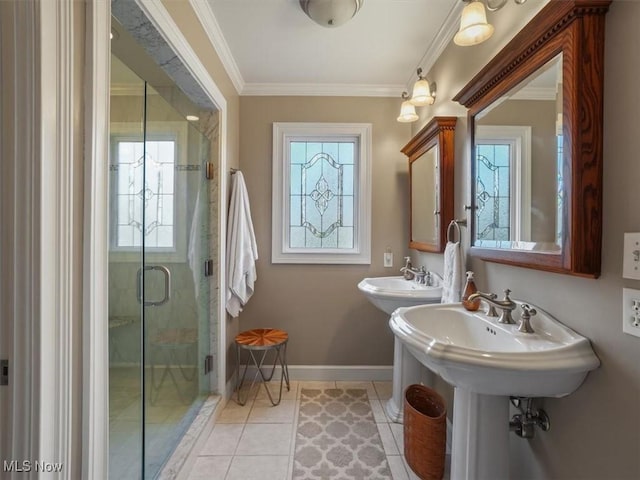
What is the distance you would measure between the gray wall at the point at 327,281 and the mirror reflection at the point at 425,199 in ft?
0.73

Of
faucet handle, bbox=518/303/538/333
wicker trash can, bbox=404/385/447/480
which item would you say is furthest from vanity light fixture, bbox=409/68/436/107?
wicker trash can, bbox=404/385/447/480

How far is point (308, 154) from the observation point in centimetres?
256

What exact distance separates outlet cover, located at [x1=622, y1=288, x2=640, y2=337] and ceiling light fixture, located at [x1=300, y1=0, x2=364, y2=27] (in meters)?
1.66

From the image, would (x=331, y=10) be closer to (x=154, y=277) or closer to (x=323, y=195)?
(x=323, y=195)

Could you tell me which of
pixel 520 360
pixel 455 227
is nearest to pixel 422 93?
pixel 455 227

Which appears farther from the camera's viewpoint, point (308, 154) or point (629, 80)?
point (308, 154)

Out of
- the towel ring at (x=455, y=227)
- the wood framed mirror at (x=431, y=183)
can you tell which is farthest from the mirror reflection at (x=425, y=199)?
the towel ring at (x=455, y=227)

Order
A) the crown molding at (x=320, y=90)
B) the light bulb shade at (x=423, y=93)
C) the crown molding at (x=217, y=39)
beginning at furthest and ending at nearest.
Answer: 1. the crown molding at (x=320, y=90)
2. the light bulb shade at (x=423, y=93)
3. the crown molding at (x=217, y=39)

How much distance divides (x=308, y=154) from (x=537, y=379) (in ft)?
7.12

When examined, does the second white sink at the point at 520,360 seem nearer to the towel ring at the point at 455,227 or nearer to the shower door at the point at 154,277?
the towel ring at the point at 455,227

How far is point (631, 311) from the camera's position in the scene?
76 cm

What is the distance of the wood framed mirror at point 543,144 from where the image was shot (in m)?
0.85
